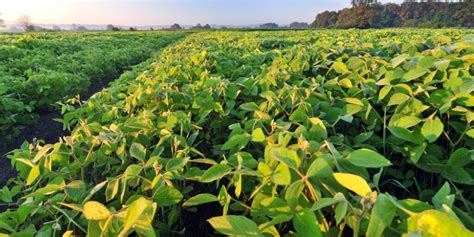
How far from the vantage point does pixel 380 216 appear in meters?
0.57

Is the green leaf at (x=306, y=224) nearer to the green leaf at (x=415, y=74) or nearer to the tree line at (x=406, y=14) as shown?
the green leaf at (x=415, y=74)

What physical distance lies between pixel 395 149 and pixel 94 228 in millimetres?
941

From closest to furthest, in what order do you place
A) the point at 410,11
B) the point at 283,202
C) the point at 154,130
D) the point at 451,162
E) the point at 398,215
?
the point at 398,215 → the point at 283,202 → the point at 451,162 → the point at 154,130 → the point at 410,11

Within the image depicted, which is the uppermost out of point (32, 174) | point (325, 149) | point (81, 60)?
point (325, 149)

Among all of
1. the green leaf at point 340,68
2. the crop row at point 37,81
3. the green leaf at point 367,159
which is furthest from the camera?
the crop row at point 37,81

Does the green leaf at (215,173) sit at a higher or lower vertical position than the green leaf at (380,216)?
lower

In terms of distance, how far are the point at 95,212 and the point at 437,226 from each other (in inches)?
24.1

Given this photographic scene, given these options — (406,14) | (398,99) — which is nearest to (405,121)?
(398,99)

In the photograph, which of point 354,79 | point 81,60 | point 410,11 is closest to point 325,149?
point 354,79

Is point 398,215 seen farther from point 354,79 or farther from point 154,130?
point 354,79

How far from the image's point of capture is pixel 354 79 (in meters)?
1.74

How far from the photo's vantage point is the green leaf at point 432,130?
103 cm

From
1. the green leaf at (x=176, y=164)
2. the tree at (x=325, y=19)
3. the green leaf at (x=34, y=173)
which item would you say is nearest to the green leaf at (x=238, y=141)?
the green leaf at (x=176, y=164)

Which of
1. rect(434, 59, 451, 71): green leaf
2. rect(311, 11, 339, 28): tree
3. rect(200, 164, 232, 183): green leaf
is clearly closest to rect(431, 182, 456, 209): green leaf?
rect(200, 164, 232, 183): green leaf
